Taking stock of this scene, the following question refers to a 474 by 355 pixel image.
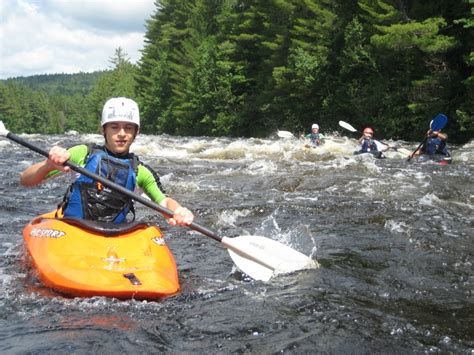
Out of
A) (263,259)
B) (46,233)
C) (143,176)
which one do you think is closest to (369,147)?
(263,259)

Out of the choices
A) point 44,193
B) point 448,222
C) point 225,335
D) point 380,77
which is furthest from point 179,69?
point 225,335

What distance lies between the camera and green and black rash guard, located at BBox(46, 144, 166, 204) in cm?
434

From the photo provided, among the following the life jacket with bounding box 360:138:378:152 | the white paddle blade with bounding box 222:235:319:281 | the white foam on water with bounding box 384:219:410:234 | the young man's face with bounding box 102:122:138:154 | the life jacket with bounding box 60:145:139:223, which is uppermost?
the young man's face with bounding box 102:122:138:154

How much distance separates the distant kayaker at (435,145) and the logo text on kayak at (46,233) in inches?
407

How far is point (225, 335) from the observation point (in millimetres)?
3176

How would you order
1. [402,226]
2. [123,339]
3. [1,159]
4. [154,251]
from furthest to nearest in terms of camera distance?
[1,159]
[402,226]
[154,251]
[123,339]

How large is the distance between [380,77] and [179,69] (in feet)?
81.9

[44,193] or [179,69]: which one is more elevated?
[179,69]

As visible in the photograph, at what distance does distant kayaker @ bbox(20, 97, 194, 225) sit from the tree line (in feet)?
46.6

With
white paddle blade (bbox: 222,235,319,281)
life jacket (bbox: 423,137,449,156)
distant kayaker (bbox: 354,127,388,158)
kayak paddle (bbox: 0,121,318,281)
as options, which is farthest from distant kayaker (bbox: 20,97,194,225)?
distant kayaker (bbox: 354,127,388,158)

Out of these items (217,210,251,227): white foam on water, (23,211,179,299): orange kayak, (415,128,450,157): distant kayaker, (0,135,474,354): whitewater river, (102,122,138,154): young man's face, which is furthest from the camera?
(415,128,450,157): distant kayaker

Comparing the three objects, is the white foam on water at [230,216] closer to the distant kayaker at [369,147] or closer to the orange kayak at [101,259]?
the orange kayak at [101,259]

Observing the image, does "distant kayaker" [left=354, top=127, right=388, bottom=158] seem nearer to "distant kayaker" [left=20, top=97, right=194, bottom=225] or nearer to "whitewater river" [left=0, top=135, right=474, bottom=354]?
"whitewater river" [left=0, top=135, right=474, bottom=354]

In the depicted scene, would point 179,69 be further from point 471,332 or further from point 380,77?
point 471,332
